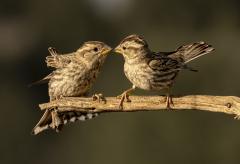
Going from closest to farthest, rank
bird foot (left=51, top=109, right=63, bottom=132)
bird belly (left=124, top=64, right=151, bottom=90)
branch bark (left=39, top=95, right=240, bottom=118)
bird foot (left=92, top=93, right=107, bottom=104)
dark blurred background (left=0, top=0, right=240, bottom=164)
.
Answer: branch bark (left=39, top=95, right=240, bottom=118), bird foot (left=92, top=93, right=107, bottom=104), bird belly (left=124, top=64, right=151, bottom=90), bird foot (left=51, top=109, right=63, bottom=132), dark blurred background (left=0, top=0, right=240, bottom=164)

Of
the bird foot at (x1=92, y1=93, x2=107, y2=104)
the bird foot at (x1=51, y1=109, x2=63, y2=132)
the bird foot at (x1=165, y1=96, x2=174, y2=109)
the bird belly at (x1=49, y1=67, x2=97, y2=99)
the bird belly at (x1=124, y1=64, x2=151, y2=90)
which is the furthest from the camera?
the bird belly at (x1=49, y1=67, x2=97, y2=99)

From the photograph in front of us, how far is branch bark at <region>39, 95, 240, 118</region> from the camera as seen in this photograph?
53.1ft

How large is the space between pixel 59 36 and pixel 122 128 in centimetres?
1657

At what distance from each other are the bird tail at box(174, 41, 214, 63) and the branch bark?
1.14 meters

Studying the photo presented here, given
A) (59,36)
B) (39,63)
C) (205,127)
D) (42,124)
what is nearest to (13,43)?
(59,36)

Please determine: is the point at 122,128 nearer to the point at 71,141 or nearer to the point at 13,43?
the point at 71,141

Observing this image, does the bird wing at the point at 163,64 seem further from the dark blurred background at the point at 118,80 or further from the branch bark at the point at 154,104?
the dark blurred background at the point at 118,80

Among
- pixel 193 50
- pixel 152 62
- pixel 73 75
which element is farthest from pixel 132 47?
pixel 73 75

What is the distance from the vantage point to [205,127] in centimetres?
3741

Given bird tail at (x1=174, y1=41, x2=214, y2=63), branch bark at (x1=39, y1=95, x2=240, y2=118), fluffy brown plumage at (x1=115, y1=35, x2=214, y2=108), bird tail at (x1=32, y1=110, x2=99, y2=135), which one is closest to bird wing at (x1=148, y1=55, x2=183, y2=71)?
fluffy brown plumage at (x1=115, y1=35, x2=214, y2=108)

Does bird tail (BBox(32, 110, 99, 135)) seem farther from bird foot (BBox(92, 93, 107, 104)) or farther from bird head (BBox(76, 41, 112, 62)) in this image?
bird head (BBox(76, 41, 112, 62))

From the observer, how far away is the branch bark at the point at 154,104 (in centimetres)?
1617

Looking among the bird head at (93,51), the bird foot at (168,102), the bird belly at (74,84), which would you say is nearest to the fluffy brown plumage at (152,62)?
the bird head at (93,51)

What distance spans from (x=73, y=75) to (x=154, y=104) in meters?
1.97
